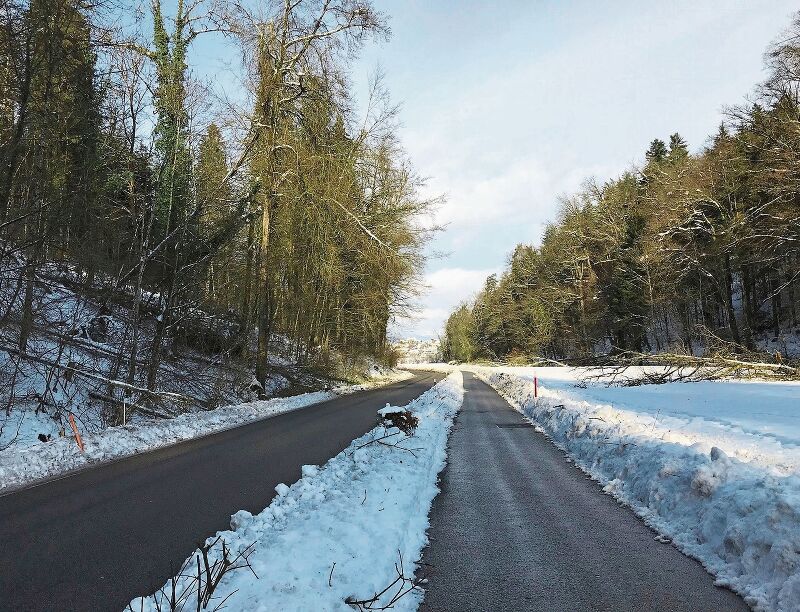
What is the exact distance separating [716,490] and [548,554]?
1.94 m

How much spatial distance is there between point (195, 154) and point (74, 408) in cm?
972

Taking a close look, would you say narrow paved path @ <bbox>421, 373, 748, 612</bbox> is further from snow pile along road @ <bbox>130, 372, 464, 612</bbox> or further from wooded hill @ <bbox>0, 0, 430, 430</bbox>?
wooded hill @ <bbox>0, 0, 430, 430</bbox>

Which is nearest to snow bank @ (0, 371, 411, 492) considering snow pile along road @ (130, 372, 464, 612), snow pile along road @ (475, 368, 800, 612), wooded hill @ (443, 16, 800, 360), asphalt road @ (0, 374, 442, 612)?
asphalt road @ (0, 374, 442, 612)

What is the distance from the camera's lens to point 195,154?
703 inches

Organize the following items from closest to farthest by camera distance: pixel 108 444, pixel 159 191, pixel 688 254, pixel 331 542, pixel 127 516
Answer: pixel 331 542 → pixel 127 516 → pixel 108 444 → pixel 159 191 → pixel 688 254

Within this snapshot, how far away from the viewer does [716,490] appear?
501 centimetres

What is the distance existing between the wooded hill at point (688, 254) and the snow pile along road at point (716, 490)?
19.0ft

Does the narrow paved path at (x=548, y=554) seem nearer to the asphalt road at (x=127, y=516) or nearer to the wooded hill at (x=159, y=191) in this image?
the asphalt road at (x=127, y=516)

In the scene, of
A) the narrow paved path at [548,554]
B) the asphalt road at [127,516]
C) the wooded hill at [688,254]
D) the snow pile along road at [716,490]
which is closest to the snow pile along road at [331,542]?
the narrow paved path at [548,554]

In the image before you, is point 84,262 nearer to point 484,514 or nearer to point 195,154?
point 195,154

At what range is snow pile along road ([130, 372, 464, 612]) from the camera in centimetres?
350

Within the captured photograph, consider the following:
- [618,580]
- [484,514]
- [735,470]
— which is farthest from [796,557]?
[484,514]

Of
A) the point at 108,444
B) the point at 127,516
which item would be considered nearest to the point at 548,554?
the point at 127,516

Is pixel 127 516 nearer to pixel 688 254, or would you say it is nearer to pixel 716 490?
pixel 716 490
